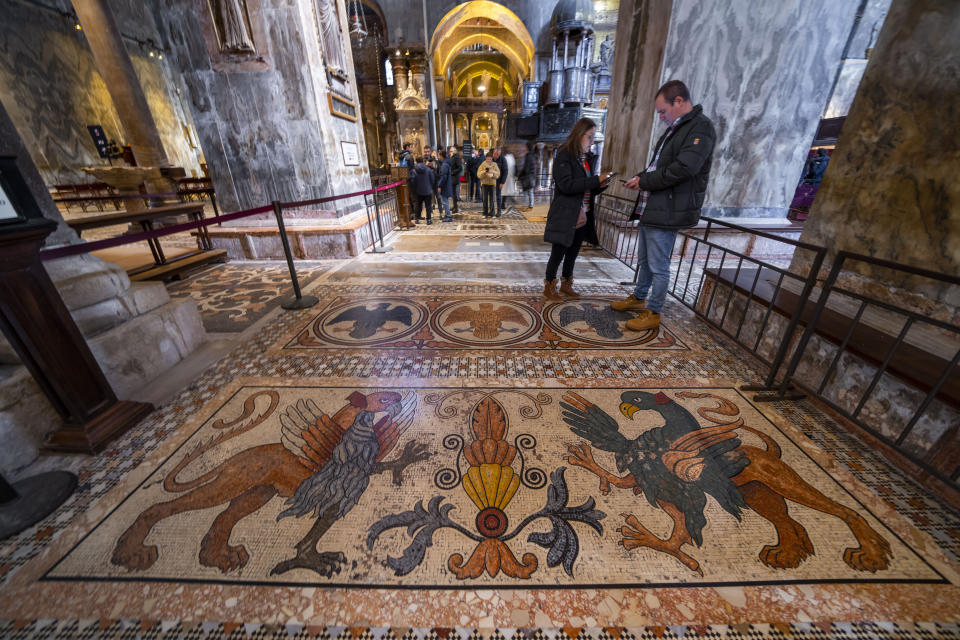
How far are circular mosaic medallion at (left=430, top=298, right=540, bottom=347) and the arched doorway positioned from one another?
45.9 ft

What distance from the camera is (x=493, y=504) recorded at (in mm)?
1385

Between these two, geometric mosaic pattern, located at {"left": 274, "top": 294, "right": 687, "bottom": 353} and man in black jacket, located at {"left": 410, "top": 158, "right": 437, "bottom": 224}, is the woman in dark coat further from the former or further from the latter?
man in black jacket, located at {"left": 410, "top": 158, "right": 437, "bottom": 224}

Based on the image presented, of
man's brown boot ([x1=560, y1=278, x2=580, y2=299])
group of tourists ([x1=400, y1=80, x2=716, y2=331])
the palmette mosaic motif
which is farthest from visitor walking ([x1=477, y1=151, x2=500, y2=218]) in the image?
the palmette mosaic motif

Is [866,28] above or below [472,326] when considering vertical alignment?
above

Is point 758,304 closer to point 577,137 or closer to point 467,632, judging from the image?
point 577,137

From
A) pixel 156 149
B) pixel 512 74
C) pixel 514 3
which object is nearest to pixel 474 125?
pixel 512 74

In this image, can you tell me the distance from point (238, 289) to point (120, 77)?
8505 mm

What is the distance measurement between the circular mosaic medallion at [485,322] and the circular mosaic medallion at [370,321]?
8.6 inches

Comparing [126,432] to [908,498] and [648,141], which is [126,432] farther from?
[648,141]

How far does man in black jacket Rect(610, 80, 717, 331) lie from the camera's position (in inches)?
87.8

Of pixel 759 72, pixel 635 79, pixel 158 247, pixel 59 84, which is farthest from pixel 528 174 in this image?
pixel 59 84

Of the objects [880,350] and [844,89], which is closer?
[880,350]

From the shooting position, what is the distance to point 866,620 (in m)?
1.04

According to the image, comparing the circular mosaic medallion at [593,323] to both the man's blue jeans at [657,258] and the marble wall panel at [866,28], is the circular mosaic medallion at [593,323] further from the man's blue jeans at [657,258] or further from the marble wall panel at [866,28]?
the marble wall panel at [866,28]
